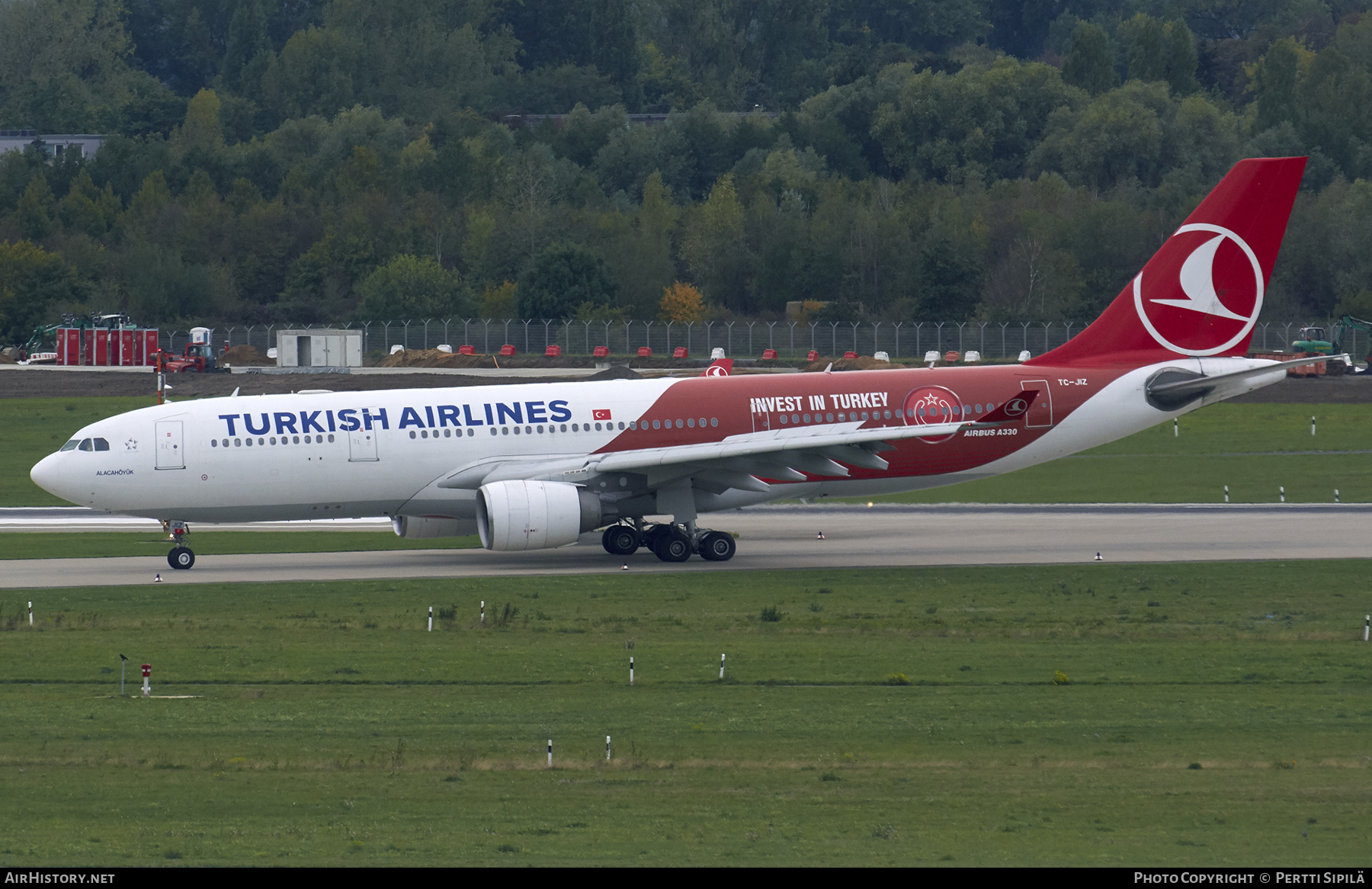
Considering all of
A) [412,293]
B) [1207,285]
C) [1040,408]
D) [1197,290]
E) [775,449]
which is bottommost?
[775,449]

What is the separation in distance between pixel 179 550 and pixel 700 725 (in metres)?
21.2

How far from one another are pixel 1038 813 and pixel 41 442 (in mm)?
63022

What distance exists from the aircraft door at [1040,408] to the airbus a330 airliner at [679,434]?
0.14 ft

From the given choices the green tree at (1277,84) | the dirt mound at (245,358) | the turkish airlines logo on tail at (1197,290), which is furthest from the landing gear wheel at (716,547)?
the green tree at (1277,84)

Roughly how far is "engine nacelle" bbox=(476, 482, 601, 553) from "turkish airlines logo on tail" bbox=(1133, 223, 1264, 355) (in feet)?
53.2

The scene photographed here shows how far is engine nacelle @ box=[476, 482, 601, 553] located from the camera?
37.8 m

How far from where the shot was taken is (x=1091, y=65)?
17525cm

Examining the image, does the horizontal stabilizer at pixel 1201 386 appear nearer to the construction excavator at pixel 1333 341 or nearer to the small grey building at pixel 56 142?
the construction excavator at pixel 1333 341

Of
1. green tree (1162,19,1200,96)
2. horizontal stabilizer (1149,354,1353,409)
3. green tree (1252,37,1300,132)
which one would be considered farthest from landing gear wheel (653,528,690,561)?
green tree (1162,19,1200,96)

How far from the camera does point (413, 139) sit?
595 feet

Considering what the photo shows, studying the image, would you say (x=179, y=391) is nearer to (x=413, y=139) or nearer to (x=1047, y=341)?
(x=1047, y=341)

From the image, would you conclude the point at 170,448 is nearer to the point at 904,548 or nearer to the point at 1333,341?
the point at 904,548

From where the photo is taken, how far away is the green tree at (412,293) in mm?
126688

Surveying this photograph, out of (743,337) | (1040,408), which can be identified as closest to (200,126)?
(743,337)
